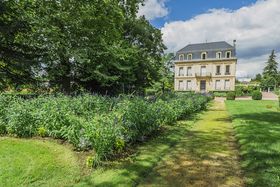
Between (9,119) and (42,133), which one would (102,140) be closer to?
(42,133)

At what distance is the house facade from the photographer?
49.5 m

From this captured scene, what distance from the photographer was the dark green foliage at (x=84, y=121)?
4875 mm

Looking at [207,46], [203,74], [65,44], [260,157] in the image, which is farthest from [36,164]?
[207,46]

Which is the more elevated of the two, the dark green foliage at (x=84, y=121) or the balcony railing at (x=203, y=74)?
the balcony railing at (x=203, y=74)

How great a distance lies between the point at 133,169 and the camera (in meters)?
4.53

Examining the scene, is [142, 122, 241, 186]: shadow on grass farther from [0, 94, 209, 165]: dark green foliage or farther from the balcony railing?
the balcony railing

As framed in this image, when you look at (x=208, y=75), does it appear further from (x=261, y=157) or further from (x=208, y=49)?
(x=261, y=157)

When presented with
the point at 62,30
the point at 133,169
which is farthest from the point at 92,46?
the point at 133,169

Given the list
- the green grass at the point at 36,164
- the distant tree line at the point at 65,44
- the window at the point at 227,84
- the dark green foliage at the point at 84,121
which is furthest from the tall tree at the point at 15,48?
the window at the point at 227,84

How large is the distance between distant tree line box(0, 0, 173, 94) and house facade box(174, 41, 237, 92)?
32.4 metres

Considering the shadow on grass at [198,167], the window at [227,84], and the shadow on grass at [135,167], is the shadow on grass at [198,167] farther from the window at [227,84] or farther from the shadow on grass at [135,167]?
the window at [227,84]

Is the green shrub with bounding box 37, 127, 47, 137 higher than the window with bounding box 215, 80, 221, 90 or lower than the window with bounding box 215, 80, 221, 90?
lower

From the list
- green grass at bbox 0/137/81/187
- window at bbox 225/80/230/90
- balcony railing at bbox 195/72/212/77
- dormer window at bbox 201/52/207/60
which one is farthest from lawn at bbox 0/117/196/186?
dormer window at bbox 201/52/207/60

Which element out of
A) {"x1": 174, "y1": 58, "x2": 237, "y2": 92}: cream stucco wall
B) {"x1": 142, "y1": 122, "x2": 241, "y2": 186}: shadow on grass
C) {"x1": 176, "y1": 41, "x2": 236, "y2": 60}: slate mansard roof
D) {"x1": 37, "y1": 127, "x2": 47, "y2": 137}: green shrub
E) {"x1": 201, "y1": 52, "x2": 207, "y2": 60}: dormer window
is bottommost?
{"x1": 142, "y1": 122, "x2": 241, "y2": 186}: shadow on grass
